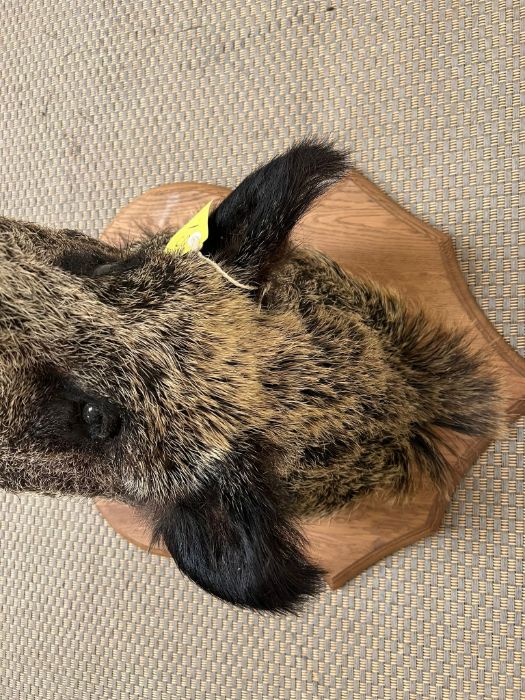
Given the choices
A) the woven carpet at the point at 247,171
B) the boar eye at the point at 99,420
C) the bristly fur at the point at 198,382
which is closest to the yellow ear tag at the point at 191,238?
the bristly fur at the point at 198,382

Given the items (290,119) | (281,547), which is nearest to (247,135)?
(290,119)

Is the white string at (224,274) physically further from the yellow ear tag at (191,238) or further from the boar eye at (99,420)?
the boar eye at (99,420)

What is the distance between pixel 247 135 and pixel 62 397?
2.94 feet

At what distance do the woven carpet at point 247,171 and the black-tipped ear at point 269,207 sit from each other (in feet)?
1.94

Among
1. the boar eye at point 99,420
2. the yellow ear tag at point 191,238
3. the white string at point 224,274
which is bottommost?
the boar eye at point 99,420

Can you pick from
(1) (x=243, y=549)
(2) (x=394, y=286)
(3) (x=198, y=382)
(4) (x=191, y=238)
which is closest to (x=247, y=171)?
(2) (x=394, y=286)

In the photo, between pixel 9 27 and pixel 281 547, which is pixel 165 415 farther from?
pixel 9 27

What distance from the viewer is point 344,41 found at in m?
1.34

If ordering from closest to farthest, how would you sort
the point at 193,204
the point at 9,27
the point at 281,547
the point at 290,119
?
the point at 281,547 → the point at 193,204 → the point at 290,119 → the point at 9,27

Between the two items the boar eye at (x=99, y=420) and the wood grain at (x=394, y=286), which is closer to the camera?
the boar eye at (x=99, y=420)

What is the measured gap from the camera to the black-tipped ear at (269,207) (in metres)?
0.71

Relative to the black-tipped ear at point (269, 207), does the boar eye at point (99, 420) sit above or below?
below

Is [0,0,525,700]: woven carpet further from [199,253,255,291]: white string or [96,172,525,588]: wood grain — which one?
[199,253,255,291]: white string

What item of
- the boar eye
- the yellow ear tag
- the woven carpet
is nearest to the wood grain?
the woven carpet
